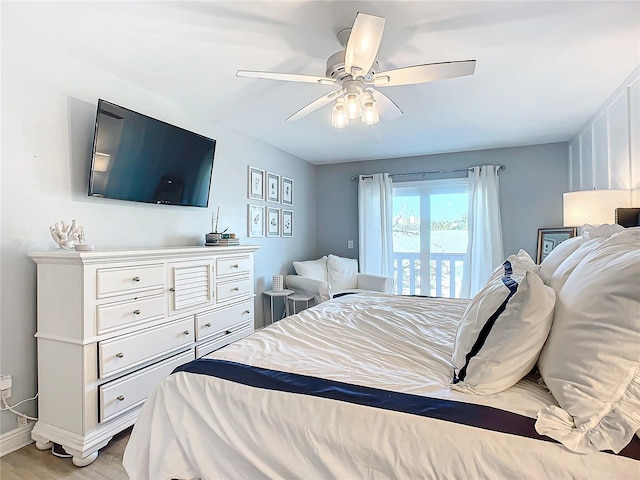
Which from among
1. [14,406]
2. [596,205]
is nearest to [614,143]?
[596,205]

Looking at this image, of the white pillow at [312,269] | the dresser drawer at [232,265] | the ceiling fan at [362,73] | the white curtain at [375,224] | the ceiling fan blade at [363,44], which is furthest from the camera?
the white curtain at [375,224]

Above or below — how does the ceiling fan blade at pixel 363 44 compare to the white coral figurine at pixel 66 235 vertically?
above

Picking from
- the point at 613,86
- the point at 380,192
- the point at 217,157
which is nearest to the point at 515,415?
the point at 613,86

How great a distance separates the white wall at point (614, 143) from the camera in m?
2.51

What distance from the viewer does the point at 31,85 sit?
2.05 metres

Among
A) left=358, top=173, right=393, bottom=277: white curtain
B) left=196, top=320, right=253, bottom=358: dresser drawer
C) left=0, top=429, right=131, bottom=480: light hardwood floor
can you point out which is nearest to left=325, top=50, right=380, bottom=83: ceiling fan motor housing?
left=196, top=320, right=253, bottom=358: dresser drawer

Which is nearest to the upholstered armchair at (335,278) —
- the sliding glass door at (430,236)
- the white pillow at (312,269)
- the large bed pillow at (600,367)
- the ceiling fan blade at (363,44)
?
the white pillow at (312,269)

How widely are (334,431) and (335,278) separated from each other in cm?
364

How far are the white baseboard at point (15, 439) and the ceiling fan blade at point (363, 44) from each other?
274 centimetres

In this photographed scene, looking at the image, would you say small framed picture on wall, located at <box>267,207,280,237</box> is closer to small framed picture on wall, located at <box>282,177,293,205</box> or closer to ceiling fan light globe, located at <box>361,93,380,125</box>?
small framed picture on wall, located at <box>282,177,293,205</box>

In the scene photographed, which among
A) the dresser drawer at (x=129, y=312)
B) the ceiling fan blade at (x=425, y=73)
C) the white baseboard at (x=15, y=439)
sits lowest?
the white baseboard at (x=15, y=439)

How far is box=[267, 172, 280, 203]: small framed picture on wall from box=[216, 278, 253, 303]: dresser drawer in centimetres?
145

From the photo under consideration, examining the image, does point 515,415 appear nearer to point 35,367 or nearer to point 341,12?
point 341,12

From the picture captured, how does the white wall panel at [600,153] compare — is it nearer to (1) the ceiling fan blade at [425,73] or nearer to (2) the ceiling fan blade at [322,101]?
(1) the ceiling fan blade at [425,73]
